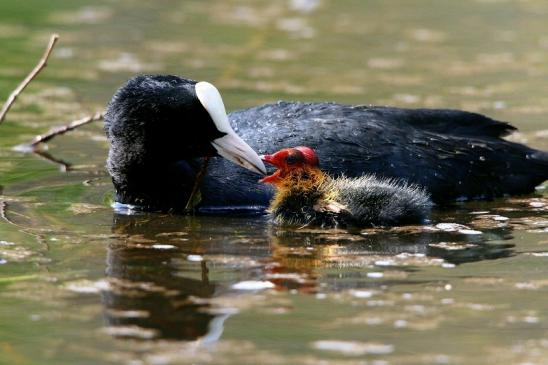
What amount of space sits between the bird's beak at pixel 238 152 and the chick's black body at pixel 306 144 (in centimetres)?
8

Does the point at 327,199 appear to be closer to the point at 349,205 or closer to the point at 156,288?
the point at 349,205

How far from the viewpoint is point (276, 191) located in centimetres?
670

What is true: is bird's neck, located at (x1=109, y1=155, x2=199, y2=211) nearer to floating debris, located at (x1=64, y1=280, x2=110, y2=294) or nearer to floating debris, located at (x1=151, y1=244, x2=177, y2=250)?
floating debris, located at (x1=151, y1=244, x2=177, y2=250)

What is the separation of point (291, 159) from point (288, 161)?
0.06 ft

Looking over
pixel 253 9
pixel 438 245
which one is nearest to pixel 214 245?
pixel 438 245

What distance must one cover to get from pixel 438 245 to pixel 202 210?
1.48 meters

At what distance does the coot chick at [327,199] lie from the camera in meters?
6.28

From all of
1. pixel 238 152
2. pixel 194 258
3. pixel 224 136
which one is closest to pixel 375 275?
pixel 194 258

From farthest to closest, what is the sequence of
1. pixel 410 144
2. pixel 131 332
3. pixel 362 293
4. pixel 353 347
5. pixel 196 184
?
pixel 410 144
pixel 196 184
pixel 362 293
pixel 131 332
pixel 353 347

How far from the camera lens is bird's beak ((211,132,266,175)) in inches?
250

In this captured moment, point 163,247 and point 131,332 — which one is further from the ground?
point 163,247

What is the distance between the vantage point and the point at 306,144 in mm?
6816

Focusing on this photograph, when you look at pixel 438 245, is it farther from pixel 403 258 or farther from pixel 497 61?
pixel 497 61

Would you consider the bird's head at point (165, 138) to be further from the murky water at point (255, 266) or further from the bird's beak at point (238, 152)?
the murky water at point (255, 266)
